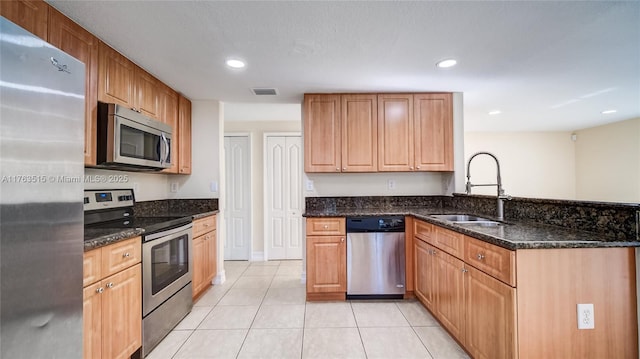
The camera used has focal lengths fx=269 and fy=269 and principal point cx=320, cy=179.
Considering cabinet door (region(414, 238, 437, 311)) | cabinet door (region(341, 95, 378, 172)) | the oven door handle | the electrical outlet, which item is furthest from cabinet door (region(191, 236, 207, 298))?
the electrical outlet

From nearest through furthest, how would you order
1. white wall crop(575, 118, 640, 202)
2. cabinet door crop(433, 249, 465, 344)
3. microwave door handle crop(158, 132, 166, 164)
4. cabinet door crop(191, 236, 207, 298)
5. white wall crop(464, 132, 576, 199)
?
cabinet door crop(433, 249, 465, 344), microwave door handle crop(158, 132, 166, 164), cabinet door crop(191, 236, 207, 298), white wall crop(575, 118, 640, 202), white wall crop(464, 132, 576, 199)

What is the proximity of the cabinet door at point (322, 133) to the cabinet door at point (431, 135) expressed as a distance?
91 cm

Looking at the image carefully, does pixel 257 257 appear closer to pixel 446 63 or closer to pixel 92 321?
pixel 92 321

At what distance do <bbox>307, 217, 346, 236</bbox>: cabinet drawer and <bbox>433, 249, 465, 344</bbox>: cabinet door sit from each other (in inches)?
35.7

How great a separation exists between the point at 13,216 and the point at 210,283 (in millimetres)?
2542

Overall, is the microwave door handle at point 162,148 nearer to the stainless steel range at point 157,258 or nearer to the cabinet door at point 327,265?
the stainless steel range at point 157,258

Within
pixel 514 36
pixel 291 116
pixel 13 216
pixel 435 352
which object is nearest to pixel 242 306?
pixel 435 352

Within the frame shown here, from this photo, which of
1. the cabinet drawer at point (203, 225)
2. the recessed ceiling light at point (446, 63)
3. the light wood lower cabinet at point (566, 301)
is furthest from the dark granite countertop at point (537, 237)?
the cabinet drawer at point (203, 225)

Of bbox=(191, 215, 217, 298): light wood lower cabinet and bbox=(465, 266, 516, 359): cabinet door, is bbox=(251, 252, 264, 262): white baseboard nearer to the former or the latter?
bbox=(191, 215, 217, 298): light wood lower cabinet

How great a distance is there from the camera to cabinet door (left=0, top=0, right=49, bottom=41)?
135 centimetres

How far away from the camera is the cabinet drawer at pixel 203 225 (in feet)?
8.82

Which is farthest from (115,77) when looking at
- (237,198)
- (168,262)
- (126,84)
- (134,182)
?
(237,198)

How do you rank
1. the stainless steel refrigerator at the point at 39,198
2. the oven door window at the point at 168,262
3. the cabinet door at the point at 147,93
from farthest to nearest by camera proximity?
the cabinet door at the point at 147,93 → the oven door window at the point at 168,262 → the stainless steel refrigerator at the point at 39,198

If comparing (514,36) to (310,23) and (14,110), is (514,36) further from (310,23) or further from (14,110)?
(14,110)
